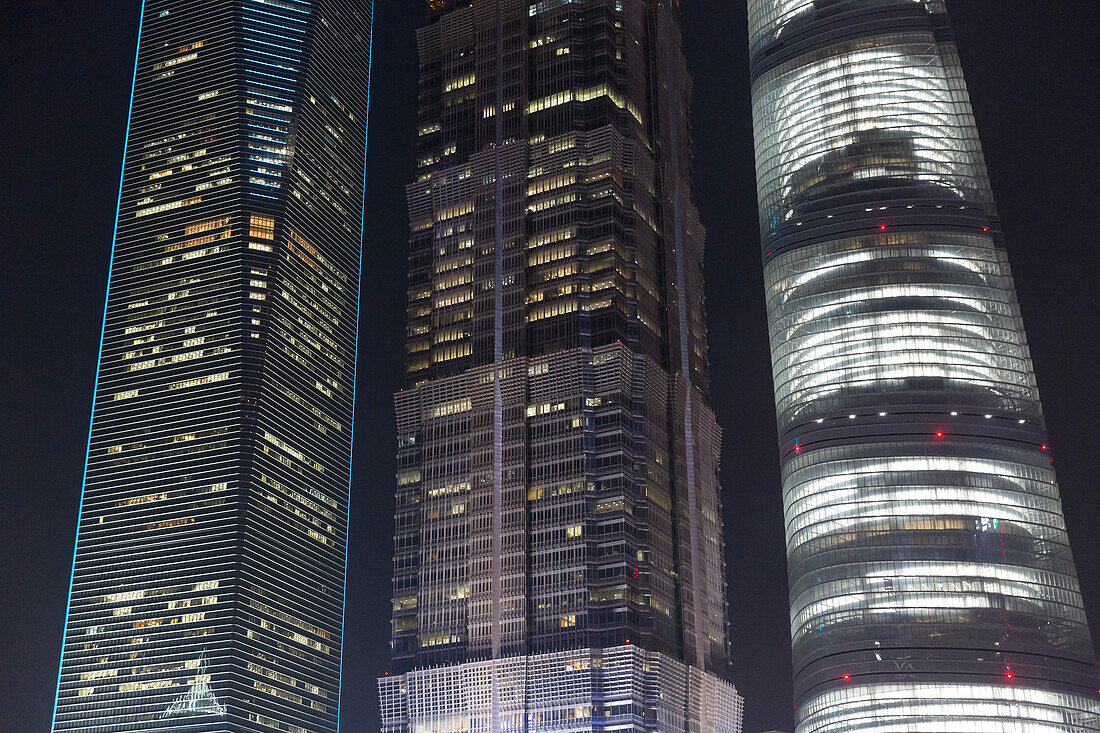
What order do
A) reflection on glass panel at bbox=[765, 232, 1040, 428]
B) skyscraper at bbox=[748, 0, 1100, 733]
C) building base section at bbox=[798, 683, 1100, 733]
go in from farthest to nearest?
reflection on glass panel at bbox=[765, 232, 1040, 428] < skyscraper at bbox=[748, 0, 1100, 733] < building base section at bbox=[798, 683, 1100, 733]

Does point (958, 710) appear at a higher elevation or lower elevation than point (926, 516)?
lower

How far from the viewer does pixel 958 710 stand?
173 meters

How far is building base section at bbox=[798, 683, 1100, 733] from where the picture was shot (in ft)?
563

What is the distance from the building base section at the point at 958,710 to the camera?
6757 inches

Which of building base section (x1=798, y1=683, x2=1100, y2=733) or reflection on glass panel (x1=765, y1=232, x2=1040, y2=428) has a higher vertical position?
reflection on glass panel (x1=765, y1=232, x2=1040, y2=428)

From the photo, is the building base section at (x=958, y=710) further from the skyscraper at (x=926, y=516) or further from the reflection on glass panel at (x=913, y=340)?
the reflection on glass panel at (x=913, y=340)

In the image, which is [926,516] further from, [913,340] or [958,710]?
[958,710]

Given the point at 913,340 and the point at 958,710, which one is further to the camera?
the point at 913,340

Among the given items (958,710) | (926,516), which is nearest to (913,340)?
(926,516)

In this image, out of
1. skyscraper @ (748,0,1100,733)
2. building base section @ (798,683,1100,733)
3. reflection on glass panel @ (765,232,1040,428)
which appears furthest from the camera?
reflection on glass panel @ (765,232,1040,428)

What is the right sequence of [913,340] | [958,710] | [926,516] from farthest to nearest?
[913,340] < [926,516] < [958,710]

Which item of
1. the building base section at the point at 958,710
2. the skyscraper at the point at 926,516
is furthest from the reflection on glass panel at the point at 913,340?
the building base section at the point at 958,710

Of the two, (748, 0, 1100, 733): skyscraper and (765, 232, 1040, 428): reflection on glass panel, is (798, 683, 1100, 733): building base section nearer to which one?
(748, 0, 1100, 733): skyscraper

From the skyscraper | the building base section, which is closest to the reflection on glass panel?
the skyscraper
